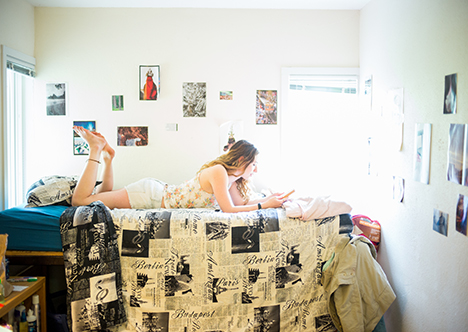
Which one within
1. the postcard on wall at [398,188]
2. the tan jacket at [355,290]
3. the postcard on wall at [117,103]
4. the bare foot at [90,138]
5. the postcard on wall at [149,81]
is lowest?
the tan jacket at [355,290]

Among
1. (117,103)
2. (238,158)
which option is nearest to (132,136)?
(117,103)

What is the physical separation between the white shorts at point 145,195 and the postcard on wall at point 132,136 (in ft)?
1.91

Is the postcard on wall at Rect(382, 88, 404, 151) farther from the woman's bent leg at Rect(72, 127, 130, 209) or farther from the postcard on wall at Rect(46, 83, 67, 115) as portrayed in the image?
the postcard on wall at Rect(46, 83, 67, 115)

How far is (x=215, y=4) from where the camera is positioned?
2965mm

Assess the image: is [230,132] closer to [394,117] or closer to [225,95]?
[225,95]

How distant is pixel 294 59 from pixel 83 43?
185 cm

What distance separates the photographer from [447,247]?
181cm

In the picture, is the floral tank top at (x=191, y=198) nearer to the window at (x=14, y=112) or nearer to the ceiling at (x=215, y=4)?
the window at (x=14, y=112)

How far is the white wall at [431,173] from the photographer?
173cm

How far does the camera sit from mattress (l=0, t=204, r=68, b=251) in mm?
2104

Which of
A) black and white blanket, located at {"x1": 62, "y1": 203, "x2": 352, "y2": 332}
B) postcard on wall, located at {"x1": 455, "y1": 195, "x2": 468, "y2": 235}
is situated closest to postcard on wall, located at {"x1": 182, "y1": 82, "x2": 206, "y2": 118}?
black and white blanket, located at {"x1": 62, "y1": 203, "x2": 352, "y2": 332}

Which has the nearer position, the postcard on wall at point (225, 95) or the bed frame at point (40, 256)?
the bed frame at point (40, 256)

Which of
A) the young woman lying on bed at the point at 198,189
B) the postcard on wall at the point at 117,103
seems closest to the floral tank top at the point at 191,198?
the young woman lying on bed at the point at 198,189

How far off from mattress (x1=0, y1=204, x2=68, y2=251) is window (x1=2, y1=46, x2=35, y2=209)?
71cm
